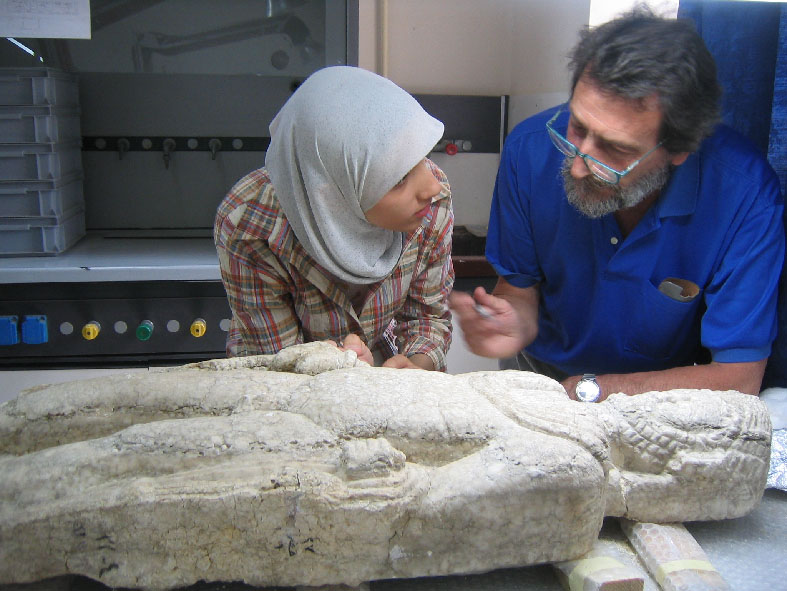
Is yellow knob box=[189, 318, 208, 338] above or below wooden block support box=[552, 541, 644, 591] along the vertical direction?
below

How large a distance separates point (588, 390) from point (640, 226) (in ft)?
1.49

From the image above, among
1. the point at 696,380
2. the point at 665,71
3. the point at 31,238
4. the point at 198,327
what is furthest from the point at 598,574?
the point at 31,238

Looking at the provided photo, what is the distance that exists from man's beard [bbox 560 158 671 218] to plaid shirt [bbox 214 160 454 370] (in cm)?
34

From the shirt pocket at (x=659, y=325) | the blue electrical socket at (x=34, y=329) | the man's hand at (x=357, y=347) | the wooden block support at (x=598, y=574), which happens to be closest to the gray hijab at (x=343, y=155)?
the man's hand at (x=357, y=347)

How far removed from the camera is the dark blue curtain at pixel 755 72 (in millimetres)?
1936

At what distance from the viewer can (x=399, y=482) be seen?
122cm

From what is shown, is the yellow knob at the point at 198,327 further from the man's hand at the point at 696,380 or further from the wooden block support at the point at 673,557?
the wooden block support at the point at 673,557

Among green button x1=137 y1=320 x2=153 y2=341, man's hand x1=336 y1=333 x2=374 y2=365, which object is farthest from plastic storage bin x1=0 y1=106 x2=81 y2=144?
man's hand x1=336 y1=333 x2=374 y2=365

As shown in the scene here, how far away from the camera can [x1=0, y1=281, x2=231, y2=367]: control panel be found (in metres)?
2.53

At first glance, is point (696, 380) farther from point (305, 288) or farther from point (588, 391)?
point (305, 288)

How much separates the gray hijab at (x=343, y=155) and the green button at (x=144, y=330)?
112 cm

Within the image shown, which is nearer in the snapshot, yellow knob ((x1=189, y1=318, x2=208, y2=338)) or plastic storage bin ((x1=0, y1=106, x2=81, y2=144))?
plastic storage bin ((x1=0, y1=106, x2=81, y2=144))

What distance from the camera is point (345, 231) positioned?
1.70 m

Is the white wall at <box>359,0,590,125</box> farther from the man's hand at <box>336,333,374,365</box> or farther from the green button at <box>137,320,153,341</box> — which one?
the man's hand at <box>336,333,374,365</box>
